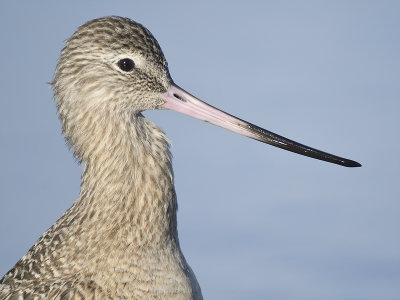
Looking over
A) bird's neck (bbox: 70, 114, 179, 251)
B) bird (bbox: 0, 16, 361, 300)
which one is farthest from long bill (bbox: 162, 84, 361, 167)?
bird's neck (bbox: 70, 114, 179, 251)

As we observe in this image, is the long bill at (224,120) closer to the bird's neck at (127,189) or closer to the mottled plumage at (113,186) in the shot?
the mottled plumage at (113,186)

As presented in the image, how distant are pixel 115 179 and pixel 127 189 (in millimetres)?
78

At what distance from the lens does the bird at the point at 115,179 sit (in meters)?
5.17

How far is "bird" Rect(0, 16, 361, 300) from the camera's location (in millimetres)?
5168

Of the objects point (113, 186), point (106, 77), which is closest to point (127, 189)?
point (113, 186)

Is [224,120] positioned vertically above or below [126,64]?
below

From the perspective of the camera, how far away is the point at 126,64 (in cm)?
532

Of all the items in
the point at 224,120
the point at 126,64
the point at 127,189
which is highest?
the point at 126,64

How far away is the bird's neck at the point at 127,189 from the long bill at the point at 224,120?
0.70 ft

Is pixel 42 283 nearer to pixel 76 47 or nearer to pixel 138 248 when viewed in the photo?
pixel 138 248

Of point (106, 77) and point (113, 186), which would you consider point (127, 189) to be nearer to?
point (113, 186)

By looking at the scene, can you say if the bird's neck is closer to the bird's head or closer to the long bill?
the bird's head

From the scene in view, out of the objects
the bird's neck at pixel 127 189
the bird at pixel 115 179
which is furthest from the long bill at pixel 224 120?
the bird's neck at pixel 127 189

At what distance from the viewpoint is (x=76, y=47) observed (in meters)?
5.32
